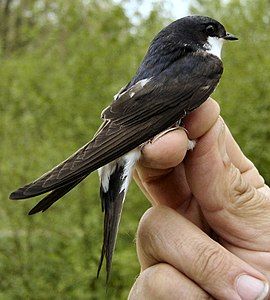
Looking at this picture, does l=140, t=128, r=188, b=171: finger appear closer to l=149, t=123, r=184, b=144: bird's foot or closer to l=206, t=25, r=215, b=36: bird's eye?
l=149, t=123, r=184, b=144: bird's foot

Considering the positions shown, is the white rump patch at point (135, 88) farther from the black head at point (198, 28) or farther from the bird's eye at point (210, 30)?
the bird's eye at point (210, 30)

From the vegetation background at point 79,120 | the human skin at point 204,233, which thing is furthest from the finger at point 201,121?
the vegetation background at point 79,120

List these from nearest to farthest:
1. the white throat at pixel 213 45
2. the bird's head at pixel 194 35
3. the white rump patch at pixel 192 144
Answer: the white rump patch at pixel 192 144
the bird's head at pixel 194 35
the white throat at pixel 213 45

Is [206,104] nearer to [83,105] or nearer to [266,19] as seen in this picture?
[83,105]

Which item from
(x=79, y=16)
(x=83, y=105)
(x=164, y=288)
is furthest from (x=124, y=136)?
(x=79, y=16)

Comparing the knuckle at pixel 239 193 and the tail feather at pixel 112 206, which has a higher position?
the tail feather at pixel 112 206

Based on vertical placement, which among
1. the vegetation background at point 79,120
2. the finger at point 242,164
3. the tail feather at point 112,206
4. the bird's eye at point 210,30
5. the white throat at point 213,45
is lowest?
the vegetation background at point 79,120

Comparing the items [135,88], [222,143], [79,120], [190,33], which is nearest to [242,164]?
[222,143]

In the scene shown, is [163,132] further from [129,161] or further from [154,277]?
[154,277]
